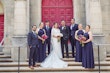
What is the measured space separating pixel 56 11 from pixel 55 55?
385cm

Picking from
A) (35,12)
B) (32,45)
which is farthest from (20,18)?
(32,45)

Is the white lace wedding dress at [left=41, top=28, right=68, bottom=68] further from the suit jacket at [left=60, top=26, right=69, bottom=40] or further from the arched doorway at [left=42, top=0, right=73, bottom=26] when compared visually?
the arched doorway at [left=42, top=0, right=73, bottom=26]

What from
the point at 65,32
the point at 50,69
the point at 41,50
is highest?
the point at 65,32

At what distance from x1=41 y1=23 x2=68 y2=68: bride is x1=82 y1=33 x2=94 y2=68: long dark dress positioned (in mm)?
884

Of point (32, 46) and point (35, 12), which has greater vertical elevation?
point (35, 12)

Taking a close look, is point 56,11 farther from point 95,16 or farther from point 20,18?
point 95,16

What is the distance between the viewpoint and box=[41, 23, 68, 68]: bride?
1384 centimetres

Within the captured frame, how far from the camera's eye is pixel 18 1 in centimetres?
1567

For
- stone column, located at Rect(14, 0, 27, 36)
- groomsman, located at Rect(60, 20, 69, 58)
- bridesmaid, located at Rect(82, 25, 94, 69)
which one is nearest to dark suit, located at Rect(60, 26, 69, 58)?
groomsman, located at Rect(60, 20, 69, 58)

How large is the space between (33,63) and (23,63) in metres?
0.78

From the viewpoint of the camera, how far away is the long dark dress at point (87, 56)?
13376 millimetres

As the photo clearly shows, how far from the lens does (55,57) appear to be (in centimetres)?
1434

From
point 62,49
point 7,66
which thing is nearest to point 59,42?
point 62,49

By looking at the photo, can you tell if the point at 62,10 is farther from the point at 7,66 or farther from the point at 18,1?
the point at 7,66
